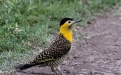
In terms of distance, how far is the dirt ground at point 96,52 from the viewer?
7719 mm

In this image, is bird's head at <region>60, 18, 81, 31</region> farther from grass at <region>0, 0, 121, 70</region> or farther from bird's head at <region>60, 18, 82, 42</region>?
grass at <region>0, 0, 121, 70</region>

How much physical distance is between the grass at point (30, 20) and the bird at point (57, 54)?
666mm

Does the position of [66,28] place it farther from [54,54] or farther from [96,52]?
[96,52]

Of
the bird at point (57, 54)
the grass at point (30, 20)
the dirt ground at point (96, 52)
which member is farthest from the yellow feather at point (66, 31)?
the grass at point (30, 20)

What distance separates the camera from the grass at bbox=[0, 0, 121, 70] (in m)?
8.47

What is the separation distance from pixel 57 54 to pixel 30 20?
3.09 meters

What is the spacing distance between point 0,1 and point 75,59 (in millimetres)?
2575

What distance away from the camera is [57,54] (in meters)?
→ 7.19

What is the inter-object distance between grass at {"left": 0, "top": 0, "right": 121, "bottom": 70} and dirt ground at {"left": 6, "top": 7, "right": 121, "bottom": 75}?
0.41 m

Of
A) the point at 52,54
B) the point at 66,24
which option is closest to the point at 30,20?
the point at 66,24

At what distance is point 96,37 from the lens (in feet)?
33.7

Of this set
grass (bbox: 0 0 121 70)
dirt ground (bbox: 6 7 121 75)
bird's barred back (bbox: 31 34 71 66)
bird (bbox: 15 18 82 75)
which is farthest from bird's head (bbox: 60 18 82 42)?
grass (bbox: 0 0 121 70)

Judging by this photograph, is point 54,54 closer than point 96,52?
Yes

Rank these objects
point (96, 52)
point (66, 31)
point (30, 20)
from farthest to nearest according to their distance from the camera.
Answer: point (30, 20) → point (96, 52) → point (66, 31)
